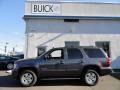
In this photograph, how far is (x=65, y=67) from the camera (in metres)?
13.0

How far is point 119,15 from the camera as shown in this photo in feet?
71.3

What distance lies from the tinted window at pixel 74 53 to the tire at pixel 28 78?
83.1 inches

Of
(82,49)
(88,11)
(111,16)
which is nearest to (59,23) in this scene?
(88,11)

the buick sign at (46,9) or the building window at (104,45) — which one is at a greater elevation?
the buick sign at (46,9)

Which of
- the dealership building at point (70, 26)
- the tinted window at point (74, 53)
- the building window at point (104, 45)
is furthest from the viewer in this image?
the building window at point (104, 45)

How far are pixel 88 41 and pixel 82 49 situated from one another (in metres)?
7.92

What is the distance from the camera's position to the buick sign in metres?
21.3

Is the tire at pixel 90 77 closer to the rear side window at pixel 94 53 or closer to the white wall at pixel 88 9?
the rear side window at pixel 94 53

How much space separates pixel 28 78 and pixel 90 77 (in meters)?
3.18

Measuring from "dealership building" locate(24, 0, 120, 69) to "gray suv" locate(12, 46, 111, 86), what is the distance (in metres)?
7.84

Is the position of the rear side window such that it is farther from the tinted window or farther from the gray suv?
the tinted window

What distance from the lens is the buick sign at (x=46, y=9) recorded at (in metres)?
21.3

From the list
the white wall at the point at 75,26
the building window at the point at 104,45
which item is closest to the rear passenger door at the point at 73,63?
the white wall at the point at 75,26

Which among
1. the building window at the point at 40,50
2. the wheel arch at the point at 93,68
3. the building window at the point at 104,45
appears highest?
the building window at the point at 104,45
